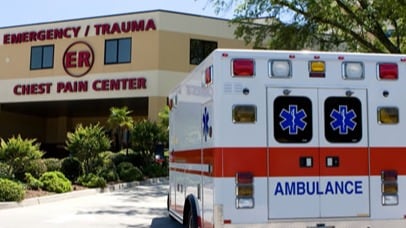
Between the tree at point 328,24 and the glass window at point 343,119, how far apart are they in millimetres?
10092

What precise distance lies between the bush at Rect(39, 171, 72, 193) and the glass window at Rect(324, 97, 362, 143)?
12907 mm

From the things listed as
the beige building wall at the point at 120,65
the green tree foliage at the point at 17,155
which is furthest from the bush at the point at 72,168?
the beige building wall at the point at 120,65

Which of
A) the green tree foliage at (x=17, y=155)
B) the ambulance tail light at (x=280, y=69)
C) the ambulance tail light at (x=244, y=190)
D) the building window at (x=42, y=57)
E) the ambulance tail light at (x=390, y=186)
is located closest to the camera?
the ambulance tail light at (x=244, y=190)

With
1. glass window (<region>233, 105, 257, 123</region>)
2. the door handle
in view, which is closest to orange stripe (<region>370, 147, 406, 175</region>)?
the door handle

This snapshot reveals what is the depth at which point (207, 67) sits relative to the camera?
6.78 meters

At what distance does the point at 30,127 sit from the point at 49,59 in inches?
509

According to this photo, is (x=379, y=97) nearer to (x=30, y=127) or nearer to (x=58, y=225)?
(x=58, y=225)

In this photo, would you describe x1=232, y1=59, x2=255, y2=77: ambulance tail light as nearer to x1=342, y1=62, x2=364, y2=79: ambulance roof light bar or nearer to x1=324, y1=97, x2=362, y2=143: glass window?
x1=324, y1=97, x2=362, y2=143: glass window

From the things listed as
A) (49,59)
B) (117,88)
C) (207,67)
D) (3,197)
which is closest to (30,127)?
(49,59)

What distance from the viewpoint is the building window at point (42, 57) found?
3847 cm

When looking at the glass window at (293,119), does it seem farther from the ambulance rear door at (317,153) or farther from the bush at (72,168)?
the bush at (72,168)

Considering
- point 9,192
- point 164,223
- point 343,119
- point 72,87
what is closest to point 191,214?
point 343,119

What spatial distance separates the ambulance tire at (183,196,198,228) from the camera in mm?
7617

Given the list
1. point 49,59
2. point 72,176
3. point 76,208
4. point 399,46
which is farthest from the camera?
point 49,59
